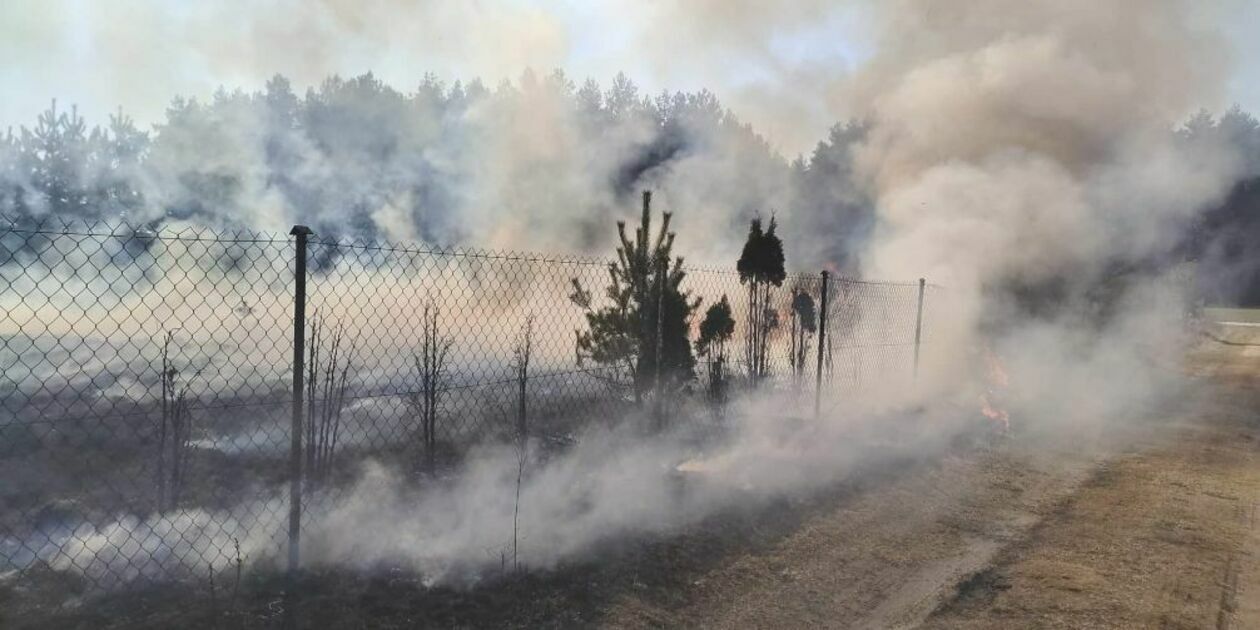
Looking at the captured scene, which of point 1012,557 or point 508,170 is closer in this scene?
point 1012,557

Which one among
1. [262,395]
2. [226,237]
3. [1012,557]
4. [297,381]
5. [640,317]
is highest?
[226,237]

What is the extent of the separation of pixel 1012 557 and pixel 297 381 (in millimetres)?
4187

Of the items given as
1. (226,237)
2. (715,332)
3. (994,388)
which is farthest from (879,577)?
(226,237)

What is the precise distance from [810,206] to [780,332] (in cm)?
1040

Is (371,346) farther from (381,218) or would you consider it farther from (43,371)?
(381,218)

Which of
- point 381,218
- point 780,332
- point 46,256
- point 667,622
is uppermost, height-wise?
point 381,218

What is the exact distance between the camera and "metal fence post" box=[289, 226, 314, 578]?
3338mm

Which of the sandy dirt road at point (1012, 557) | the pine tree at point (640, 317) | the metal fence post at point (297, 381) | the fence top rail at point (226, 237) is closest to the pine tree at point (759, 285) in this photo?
the fence top rail at point (226, 237)

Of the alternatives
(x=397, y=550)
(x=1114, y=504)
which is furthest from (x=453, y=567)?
(x=1114, y=504)

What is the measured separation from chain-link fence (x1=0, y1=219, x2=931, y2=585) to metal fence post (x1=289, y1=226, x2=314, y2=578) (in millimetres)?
14

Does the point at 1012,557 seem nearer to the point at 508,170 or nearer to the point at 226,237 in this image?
the point at 226,237

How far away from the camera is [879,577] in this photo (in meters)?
4.10

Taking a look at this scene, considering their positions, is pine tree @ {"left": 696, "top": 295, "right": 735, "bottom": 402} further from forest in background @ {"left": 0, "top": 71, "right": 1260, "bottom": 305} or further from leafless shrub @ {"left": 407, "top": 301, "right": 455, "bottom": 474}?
forest in background @ {"left": 0, "top": 71, "right": 1260, "bottom": 305}

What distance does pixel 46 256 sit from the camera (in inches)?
337
